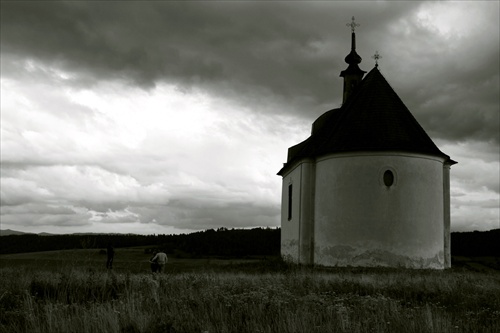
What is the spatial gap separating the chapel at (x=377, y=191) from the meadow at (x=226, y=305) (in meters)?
6.48

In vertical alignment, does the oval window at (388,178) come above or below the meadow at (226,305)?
above

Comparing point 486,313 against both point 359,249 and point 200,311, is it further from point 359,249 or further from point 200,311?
point 359,249

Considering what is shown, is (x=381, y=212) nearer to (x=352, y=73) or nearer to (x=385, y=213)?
(x=385, y=213)

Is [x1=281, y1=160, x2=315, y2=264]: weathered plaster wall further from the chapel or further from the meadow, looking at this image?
the meadow

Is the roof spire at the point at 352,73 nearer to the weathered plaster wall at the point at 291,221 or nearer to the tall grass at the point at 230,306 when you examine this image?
the weathered plaster wall at the point at 291,221

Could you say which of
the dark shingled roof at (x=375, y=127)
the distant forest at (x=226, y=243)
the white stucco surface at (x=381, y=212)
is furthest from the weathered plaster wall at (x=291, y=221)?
the distant forest at (x=226, y=243)

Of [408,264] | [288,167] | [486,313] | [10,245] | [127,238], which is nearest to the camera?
[486,313]

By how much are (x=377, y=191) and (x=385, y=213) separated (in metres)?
0.93

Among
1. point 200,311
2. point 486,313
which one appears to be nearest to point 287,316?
point 200,311

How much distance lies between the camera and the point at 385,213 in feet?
67.1

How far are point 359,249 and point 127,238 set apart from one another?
4911cm

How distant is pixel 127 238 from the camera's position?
65125 millimetres

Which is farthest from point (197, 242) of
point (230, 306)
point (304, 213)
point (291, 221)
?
point (230, 306)

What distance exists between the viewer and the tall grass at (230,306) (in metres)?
7.12
